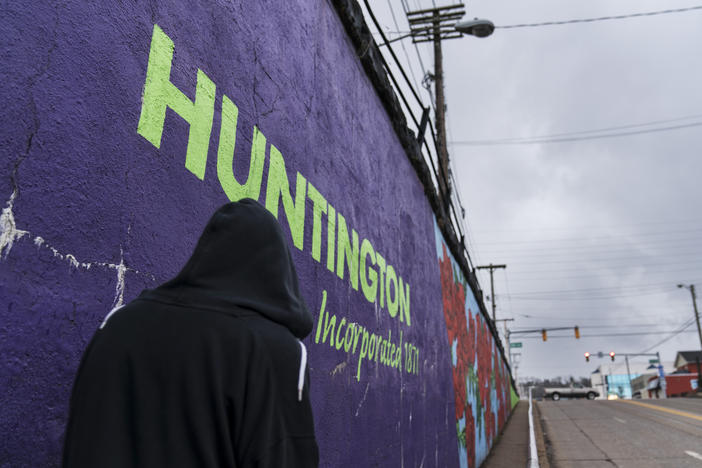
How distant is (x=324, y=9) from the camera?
11.9 ft

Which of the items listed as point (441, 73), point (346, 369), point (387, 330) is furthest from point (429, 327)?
point (441, 73)

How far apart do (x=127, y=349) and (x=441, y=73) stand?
12710mm

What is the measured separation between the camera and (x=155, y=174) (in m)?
1.80

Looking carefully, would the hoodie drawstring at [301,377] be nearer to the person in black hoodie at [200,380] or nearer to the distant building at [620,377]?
the person in black hoodie at [200,380]

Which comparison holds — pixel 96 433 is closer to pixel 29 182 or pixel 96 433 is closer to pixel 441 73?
pixel 29 182

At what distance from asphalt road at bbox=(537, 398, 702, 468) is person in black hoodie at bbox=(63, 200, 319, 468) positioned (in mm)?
8906

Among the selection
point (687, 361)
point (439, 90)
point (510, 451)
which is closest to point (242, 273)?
point (510, 451)

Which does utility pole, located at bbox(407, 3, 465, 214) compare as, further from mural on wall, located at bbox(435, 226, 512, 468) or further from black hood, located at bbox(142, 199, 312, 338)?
black hood, located at bbox(142, 199, 312, 338)

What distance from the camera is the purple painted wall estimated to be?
4.32 ft

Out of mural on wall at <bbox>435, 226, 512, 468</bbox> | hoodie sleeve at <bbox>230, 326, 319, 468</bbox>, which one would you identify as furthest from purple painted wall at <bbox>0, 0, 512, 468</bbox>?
mural on wall at <bbox>435, 226, 512, 468</bbox>

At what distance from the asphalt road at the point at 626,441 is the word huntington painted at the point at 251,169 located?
693 cm

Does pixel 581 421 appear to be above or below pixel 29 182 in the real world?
below

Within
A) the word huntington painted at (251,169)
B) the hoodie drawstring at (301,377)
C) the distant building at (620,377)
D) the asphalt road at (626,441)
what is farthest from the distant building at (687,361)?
the hoodie drawstring at (301,377)

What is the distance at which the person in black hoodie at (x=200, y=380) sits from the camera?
1.05 m
